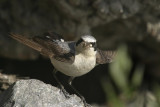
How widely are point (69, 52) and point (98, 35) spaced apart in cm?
328

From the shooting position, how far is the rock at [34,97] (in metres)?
4.37

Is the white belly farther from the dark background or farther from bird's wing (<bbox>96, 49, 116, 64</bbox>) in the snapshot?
the dark background

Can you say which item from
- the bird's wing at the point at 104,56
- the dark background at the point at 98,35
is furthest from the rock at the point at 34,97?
the dark background at the point at 98,35

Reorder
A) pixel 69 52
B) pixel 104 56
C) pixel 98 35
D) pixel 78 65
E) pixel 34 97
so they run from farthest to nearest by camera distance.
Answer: pixel 98 35 → pixel 104 56 → pixel 69 52 → pixel 78 65 → pixel 34 97

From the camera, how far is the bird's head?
4855 millimetres

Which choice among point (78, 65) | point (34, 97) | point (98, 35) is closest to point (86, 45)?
point (78, 65)

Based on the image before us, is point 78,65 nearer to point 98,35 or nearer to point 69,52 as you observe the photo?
point 69,52

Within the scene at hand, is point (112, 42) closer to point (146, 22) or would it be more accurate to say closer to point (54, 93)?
point (146, 22)

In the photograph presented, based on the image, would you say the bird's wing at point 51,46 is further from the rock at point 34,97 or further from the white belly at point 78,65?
the rock at point 34,97

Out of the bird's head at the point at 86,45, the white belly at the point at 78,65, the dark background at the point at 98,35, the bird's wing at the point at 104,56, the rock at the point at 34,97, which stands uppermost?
the bird's head at the point at 86,45

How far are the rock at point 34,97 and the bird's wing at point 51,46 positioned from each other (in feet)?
1.42

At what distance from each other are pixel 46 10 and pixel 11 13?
605 millimetres

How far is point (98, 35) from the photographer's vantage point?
824 centimetres

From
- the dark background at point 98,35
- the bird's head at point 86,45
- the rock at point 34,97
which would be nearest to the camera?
the rock at point 34,97
